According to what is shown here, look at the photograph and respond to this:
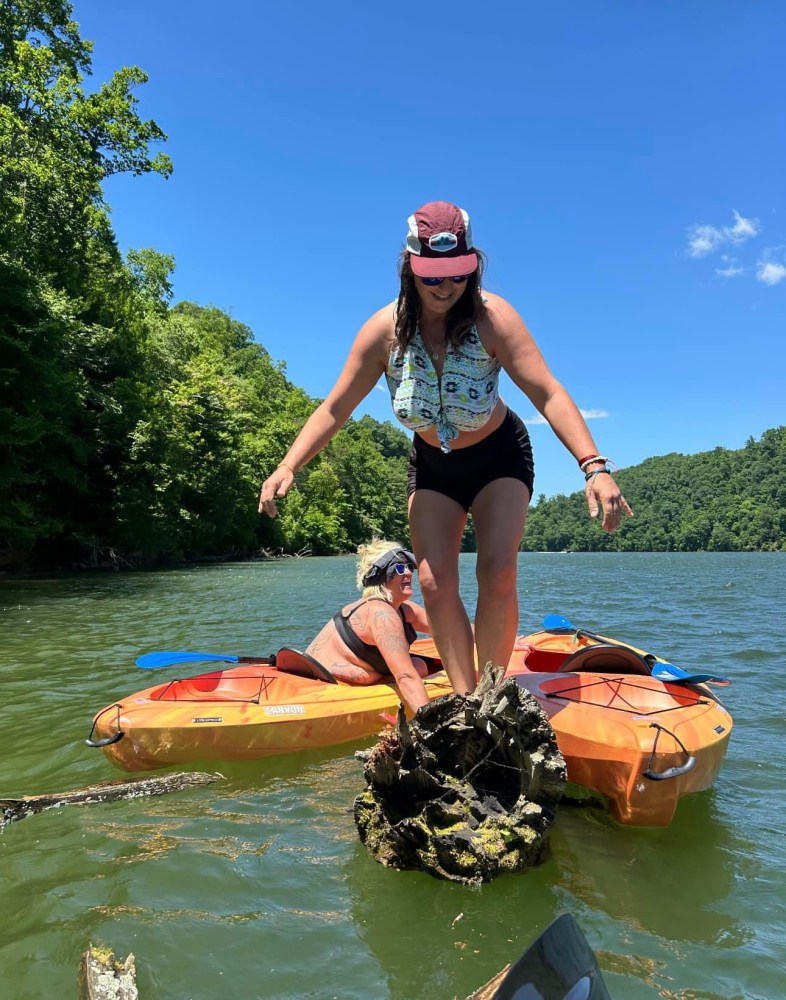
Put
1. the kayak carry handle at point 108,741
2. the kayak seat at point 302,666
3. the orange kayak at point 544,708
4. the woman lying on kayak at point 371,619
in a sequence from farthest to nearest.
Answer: the kayak seat at point 302,666
the woman lying on kayak at point 371,619
the kayak carry handle at point 108,741
the orange kayak at point 544,708

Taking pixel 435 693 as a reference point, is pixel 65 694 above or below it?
below

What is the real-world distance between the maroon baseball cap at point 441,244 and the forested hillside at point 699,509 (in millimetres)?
103315

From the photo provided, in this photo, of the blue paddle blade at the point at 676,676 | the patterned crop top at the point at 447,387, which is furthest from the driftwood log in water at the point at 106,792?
the blue paddle blade at the point at 676,676

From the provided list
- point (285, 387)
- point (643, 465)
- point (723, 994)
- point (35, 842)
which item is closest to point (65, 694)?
point (35, 842)

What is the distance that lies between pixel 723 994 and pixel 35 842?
9.62 feet

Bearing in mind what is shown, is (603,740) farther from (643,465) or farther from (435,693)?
(643,465)

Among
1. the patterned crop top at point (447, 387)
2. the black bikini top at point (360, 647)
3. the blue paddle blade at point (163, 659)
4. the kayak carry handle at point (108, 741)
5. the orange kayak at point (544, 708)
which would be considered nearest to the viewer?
the patterned crop top at point (447, 387)

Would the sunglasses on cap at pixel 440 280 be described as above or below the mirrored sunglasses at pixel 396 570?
above

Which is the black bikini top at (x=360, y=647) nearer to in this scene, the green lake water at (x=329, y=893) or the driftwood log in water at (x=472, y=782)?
the green lake water at (x=329, y=893)

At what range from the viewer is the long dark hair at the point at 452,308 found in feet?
9.59

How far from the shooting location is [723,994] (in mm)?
2129

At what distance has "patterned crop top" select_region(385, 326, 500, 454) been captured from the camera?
3.00 metres

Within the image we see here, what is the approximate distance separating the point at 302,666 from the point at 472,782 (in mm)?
2741

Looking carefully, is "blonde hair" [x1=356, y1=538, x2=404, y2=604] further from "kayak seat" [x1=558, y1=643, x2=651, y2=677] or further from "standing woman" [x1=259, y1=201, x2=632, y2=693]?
"standing woman" [x1=259, y1=201, x2=632, y2=693]
